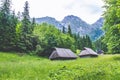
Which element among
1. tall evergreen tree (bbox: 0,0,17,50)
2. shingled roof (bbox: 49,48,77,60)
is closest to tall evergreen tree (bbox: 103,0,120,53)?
shingled roof (bbox: 49,48,77,60)

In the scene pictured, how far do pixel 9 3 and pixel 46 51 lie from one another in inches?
862

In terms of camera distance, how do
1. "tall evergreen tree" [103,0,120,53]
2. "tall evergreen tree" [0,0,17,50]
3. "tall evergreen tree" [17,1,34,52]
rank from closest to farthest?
"tall evergreen tree" [103,0,120,53], "tall evergreen tree" [0,0,17,50], "tall evergreen tree" [17,1,34,52]

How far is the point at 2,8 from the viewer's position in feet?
300

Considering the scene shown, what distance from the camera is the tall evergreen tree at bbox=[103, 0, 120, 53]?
3928 cm

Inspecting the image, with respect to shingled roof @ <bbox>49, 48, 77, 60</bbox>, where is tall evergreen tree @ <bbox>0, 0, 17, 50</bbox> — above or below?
above

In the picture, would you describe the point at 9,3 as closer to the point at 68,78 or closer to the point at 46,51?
the point at 46,51

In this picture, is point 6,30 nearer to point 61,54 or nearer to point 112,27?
point 61,54

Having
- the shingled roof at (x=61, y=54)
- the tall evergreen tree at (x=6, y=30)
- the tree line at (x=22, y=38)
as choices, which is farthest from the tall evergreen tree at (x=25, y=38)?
the shingled roof at (x=61, y=54)

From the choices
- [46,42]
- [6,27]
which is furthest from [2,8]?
[46,42]

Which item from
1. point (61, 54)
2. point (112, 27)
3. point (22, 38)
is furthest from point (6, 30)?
point (112, 27)

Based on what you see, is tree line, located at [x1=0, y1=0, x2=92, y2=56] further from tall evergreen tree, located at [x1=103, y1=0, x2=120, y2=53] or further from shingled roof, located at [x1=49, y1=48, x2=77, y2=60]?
tall evergreen tree, located at [x1=103, y1=0, x2=120, y2=53]

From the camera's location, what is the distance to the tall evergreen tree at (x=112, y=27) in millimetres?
39281

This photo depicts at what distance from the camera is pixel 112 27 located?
39.5m

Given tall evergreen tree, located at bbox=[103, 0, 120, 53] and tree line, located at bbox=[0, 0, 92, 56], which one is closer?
tall evergreen tree, located at bbox=[103, 0, 120, 53]
